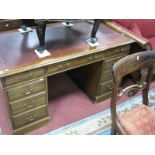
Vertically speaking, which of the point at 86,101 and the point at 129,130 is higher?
the point at 129,130

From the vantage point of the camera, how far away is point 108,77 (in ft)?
6.79

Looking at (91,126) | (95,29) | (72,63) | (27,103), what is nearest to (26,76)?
(27,103)

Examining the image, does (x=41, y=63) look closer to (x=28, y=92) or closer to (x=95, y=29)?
(x=28, y=92)

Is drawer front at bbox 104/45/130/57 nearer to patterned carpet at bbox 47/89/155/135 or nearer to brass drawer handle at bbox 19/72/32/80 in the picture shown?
patterned carpet at bbox 47/89/155/135

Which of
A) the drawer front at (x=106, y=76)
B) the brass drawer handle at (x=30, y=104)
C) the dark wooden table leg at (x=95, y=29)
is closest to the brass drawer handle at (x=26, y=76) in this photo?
the brass drawer handle at (x=30, y=104)

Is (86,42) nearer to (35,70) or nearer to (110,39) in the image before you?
(110,39)

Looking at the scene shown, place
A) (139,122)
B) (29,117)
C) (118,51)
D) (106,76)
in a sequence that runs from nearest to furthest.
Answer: (139,122)
(29,117)
(118,51)
(106,76)

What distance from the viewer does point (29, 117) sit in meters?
1.79

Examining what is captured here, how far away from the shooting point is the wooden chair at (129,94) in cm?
125

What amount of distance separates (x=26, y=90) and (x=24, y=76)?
0.48 ft

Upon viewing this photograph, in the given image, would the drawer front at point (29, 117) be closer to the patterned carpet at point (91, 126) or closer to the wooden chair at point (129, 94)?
the patterned carpet at point (91, 126)

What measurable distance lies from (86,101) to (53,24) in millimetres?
886

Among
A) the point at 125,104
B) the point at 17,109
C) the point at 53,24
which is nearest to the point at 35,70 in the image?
the point at 17,109

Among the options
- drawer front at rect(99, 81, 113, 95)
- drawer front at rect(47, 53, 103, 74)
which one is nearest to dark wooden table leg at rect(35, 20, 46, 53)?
drawer front at rect(47, 53, 103, 74)
